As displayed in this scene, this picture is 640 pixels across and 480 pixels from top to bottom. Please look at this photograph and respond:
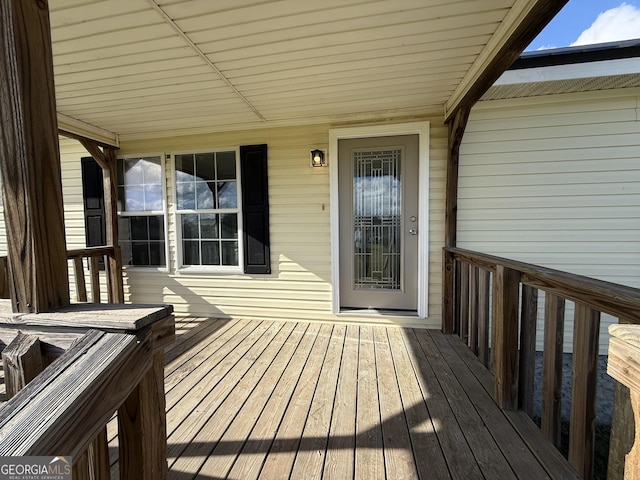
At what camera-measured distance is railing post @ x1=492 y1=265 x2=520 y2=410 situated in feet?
5.61

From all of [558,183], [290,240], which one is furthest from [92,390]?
[558,183]

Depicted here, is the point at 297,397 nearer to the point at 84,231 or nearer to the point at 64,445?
the point at 64,445

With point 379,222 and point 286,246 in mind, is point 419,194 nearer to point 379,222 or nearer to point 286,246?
point 379,222

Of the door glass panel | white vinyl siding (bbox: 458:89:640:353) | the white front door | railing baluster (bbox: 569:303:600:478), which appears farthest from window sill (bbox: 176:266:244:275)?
railing baluster (bbox: 569:303:600:478)

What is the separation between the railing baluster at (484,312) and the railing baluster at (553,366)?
666 mm

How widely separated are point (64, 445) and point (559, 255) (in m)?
3.84

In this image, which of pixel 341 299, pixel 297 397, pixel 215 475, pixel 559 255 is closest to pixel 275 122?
pixel 341 299

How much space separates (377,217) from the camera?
10.3ft

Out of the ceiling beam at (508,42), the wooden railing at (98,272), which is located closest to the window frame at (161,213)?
the wooden railing at (98,272)

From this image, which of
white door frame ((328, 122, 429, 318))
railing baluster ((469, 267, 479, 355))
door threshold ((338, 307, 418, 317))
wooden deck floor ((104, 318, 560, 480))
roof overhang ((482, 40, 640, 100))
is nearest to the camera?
wooden deck floor ((104, 318, 560, 480))

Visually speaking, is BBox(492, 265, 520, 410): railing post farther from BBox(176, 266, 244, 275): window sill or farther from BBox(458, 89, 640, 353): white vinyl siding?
BBox(176, 266, 244, 275): window sill

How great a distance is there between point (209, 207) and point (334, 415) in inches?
109

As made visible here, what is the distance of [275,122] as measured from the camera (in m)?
3.24

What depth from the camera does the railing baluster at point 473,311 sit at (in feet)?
7.66
